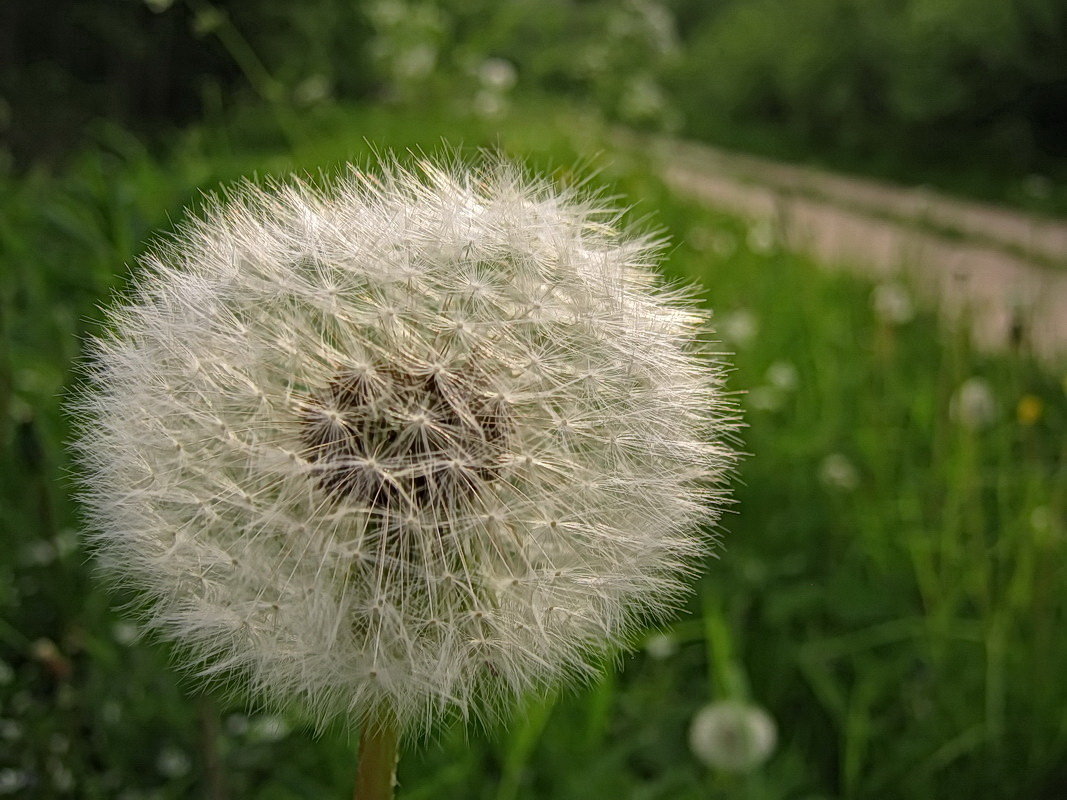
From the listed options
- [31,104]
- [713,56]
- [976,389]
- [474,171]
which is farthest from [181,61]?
[713,56]

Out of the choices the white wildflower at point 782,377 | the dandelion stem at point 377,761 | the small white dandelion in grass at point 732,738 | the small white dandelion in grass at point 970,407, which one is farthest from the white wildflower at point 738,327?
the dandelion stem at point 377,761

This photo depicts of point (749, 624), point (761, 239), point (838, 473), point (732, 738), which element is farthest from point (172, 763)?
point (761, 239)

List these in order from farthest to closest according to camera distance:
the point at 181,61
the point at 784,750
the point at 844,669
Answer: the point at 181,61
the point at 844,669
the point at 784,750

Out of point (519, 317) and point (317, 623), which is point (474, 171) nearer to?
point (519, 317)

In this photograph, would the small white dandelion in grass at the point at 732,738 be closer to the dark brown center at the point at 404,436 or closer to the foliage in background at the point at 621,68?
the dark brown center at the point at 404,436

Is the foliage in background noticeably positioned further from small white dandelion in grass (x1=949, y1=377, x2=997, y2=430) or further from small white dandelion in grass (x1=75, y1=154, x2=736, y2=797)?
small white dandelion in grass (x1=75, y1=154, x2=736, y2=797)

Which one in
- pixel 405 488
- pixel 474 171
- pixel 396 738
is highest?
pixel 474 171

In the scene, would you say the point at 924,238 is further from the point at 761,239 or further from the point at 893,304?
the point at 893,304
